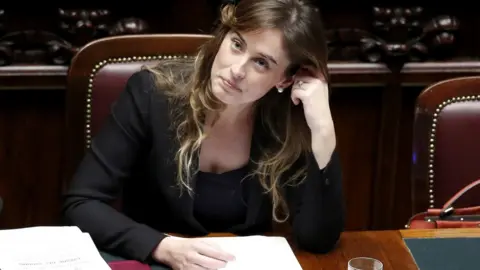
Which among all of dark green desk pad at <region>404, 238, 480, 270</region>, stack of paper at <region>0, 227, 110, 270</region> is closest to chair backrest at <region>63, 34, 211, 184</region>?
stack of paper at <region>0, 227, 110, 270</region>

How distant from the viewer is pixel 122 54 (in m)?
1.77

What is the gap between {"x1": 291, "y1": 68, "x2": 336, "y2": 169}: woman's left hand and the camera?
1646 mm

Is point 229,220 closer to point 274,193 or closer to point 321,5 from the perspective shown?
point 274,193

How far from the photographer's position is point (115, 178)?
1.65 m

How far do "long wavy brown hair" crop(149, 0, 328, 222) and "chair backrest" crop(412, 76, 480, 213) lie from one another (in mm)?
252

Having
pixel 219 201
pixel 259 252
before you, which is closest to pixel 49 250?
pixel 259 252

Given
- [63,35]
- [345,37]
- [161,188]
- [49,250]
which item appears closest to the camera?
[49,250]

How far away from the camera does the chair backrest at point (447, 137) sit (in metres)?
1.75

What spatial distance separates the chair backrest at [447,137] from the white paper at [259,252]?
426mm

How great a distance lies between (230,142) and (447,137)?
465mm

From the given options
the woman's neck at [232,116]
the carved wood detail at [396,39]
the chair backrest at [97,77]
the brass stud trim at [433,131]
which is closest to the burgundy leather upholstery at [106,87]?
the chair backrest at [97,77]

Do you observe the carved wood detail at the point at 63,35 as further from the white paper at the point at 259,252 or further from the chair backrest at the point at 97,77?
the white paper at the point at 259,252

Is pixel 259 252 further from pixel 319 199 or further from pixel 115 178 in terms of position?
pixel 115 178

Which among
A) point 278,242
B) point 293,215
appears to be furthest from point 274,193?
point 278,242
